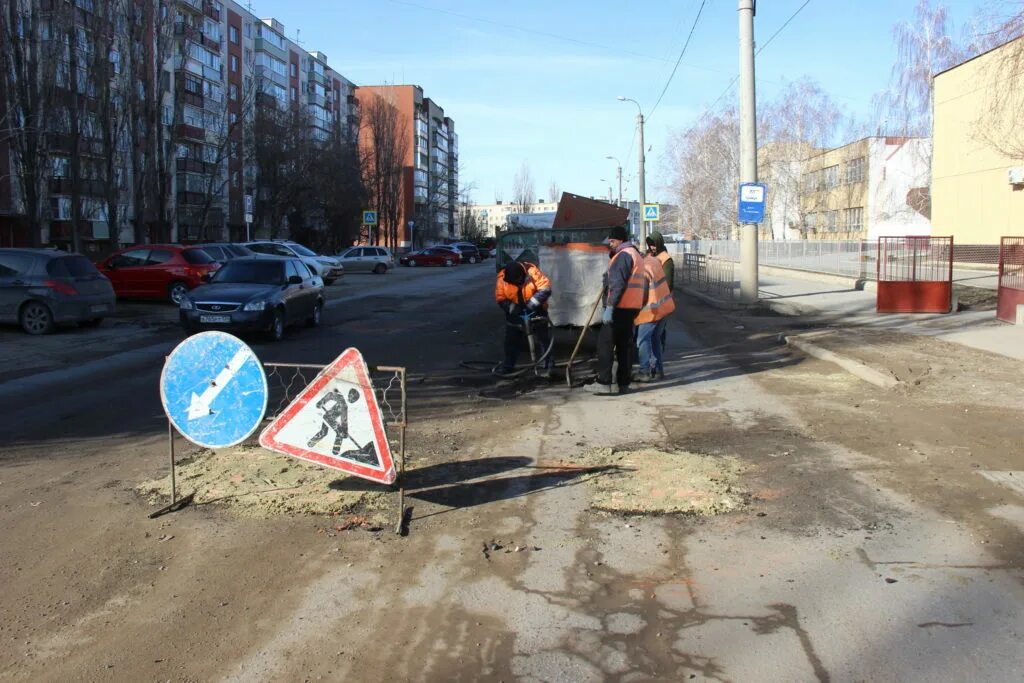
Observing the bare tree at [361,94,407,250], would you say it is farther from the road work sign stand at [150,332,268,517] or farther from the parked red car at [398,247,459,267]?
the road work sign stand at [150,332,268,517]

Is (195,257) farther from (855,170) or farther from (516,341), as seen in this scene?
(855,170)

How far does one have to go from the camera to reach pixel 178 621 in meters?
3.97

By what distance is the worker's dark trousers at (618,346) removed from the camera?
950cm

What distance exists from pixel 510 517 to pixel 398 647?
1776 millimetres

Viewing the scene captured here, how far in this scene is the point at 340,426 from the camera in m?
5.21

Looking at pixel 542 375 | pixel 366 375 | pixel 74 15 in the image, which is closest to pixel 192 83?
pixel 74 15

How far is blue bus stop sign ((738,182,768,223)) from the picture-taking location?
744 inches

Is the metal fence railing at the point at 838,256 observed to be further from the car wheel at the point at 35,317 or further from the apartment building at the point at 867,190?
the car wheel at the point at 35,317

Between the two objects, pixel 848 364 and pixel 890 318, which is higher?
pixel 890 318

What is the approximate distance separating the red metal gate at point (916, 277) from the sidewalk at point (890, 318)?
309mm

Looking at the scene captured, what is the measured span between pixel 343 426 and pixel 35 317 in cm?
1263

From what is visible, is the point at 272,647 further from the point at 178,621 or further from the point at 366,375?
the point at 366,375

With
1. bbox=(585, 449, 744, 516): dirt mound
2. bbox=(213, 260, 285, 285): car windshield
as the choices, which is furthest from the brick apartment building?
bbox=(585, 449, 744, 516): dirt mound

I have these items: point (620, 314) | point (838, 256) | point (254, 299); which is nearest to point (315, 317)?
point (254, 299)
